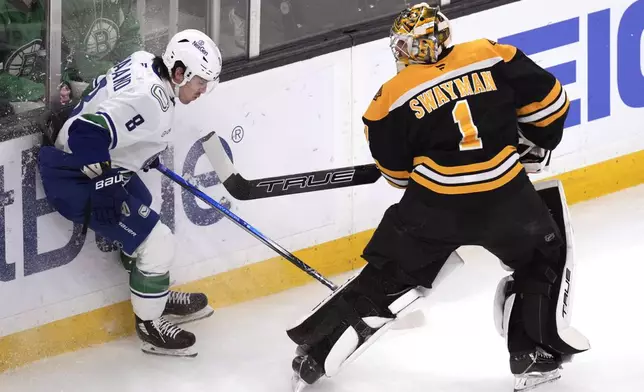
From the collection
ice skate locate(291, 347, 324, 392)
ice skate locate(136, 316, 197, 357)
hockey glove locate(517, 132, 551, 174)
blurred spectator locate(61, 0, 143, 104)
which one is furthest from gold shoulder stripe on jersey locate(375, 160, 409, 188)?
blurred spectator locate(61, 0, 143, 104)

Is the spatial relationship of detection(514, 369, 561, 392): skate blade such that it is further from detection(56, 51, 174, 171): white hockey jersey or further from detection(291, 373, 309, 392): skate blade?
detection(56, 51, 174, 171): white hockey jersey

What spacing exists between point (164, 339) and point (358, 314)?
73cm

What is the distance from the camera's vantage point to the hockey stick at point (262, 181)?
4.39m

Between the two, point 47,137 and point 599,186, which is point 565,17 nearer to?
point 599,186

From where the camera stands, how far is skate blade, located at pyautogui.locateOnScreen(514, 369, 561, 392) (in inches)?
164

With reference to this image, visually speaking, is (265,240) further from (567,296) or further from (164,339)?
(567,296)

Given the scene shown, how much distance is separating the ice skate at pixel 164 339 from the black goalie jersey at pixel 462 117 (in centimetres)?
100

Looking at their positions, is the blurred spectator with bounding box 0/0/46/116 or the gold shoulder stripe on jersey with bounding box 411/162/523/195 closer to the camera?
the gold shoulder stripe on jersey with bounding box 411/162/523/195

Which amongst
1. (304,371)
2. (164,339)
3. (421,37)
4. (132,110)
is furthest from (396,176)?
(164,339)

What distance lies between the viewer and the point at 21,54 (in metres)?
4.40

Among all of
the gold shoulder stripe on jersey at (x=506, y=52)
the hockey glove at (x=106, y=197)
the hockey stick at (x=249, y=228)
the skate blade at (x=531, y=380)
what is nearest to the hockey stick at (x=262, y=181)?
the hockey stick at (x=249, y=228)

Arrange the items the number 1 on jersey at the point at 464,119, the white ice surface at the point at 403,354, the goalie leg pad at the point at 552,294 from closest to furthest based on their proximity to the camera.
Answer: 1. the number 1 on jersey at the point at 464,119
2. the goalie leg pad at the point at 552,294
3. the white ice surface at the point at 403,354

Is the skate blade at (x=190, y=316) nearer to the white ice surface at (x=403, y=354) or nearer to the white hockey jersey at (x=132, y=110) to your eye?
the white ice surface at (x=403, y=354)

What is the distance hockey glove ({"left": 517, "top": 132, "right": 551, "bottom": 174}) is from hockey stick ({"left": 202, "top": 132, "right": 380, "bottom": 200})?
1.78ft
